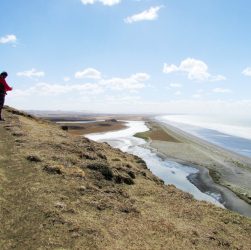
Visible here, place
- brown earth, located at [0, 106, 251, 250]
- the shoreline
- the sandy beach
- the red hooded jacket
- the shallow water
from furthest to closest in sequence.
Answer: the shallow water, the sandy beach, the shoreline, the red hooded jacket, brown earth, located at [0, 106, 251, 250]

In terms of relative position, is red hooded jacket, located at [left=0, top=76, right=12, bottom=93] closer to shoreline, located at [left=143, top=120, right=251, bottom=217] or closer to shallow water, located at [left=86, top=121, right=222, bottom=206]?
shallow water, located at [left=86, top=121, right=222, bottom=206]

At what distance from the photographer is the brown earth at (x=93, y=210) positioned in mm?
13000

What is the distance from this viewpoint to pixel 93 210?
16.0 m

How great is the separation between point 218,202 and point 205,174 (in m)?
11.6

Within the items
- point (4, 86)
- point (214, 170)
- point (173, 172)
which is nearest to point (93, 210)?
point (4, 86)

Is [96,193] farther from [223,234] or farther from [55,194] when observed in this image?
[223,234]

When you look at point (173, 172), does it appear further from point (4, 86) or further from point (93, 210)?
point (93, 210)

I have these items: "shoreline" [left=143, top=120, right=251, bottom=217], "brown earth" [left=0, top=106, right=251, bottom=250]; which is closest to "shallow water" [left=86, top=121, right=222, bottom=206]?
"shoreline" [left=143, top=120, right=251, bottom=217]

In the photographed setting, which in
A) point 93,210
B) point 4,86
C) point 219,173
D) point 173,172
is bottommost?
point 173,172

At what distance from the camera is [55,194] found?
16.7 metres

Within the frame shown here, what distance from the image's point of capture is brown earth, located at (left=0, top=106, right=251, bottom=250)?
42.7 ft

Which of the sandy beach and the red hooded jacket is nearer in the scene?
the red hooded jacket

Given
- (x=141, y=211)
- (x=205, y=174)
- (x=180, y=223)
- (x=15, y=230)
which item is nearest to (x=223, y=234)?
(x=180, y=223)

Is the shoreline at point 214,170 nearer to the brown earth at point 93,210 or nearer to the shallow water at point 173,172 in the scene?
the shallow water at point 173,172
